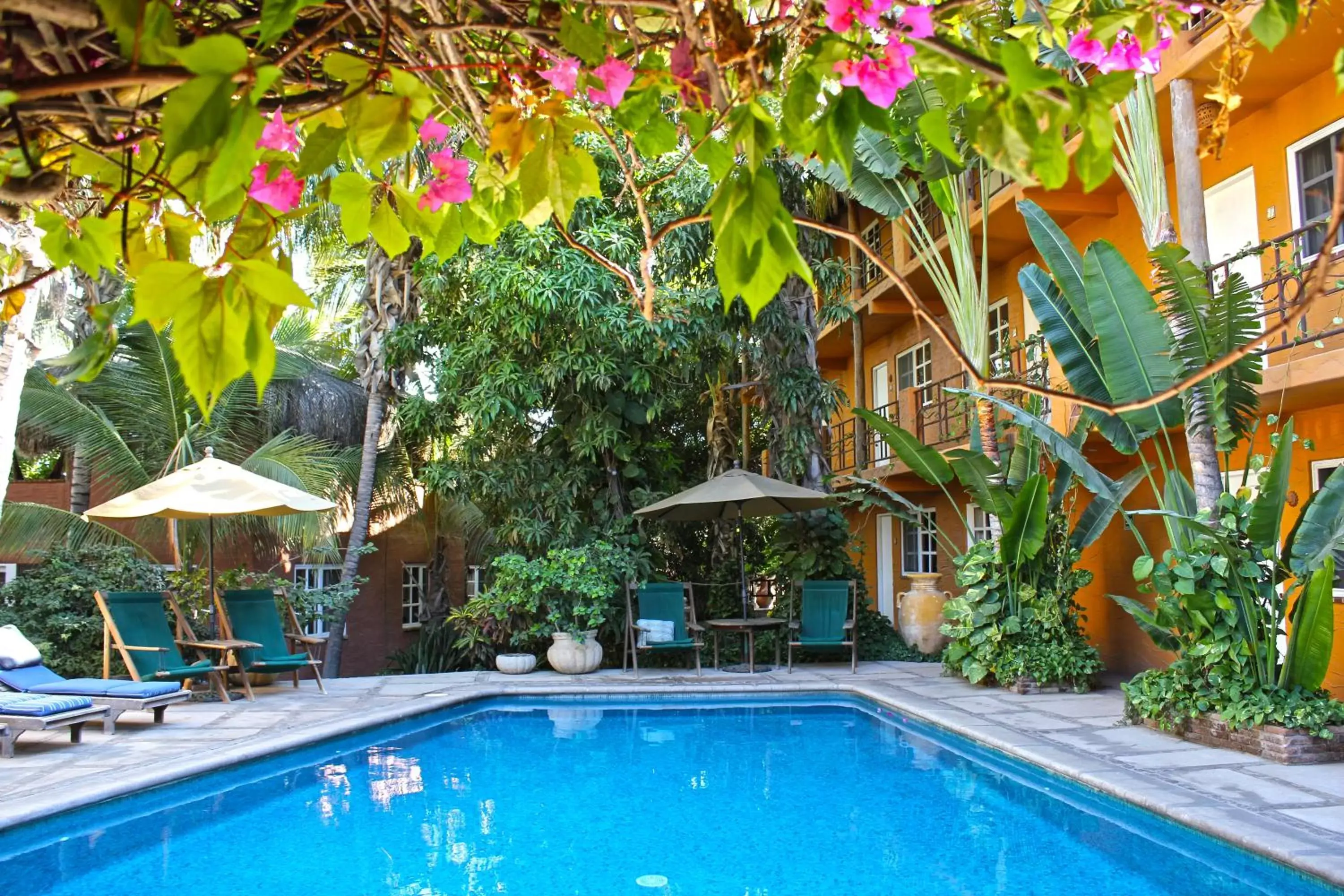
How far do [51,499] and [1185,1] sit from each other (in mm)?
18641

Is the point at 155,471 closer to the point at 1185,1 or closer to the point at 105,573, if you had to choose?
the point at 105,573

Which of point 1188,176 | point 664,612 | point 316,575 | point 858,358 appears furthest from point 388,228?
point 316,575

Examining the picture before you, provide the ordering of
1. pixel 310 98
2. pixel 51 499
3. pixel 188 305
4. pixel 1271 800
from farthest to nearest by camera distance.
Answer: pixel 51 499 → pixel 1271 800 → pixel 310 98 → pixel 188 305

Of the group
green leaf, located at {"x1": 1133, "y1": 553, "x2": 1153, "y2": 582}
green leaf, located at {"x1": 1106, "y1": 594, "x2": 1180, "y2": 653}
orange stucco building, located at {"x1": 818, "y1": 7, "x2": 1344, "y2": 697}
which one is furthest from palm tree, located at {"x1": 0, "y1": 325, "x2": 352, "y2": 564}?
green leaf, located at {"x1": 1133, "y1": 553, "x2": 1153, "y2": 582}

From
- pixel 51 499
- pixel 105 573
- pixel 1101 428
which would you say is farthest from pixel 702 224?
pixel 51 499

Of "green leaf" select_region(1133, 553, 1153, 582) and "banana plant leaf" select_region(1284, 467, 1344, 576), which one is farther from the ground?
"banana plant leaf" select_region(1284, 467, 1344, 576)

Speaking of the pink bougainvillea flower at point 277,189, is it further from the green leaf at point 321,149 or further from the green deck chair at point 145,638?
the green deck chair at point 145,638

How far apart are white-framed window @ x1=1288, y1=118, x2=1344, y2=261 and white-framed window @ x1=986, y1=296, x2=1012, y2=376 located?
144 inches

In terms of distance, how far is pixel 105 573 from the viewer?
35.6 ft

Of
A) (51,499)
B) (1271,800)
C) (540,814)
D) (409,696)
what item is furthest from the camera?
(51,499)

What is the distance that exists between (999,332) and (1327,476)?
559cm

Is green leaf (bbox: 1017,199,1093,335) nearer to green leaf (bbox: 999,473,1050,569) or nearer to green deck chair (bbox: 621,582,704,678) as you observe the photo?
green leaf (bbox: 999,473,1050,569)

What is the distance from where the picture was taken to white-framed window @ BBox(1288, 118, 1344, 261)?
8.66 metres

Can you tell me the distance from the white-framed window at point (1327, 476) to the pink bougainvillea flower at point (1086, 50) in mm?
8181
